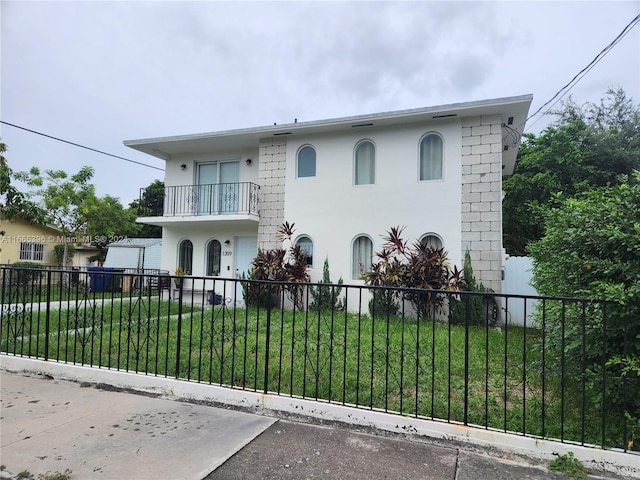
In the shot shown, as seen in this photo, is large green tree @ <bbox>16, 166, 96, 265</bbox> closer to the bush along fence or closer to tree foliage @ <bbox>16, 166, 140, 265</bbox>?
tree foliage @ <bbox>16, 166, 140, 265</bbox>

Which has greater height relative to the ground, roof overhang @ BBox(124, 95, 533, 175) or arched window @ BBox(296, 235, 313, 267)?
roof overhang @ BBox(124, 95, 533, 175)

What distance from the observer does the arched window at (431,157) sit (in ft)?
32.5

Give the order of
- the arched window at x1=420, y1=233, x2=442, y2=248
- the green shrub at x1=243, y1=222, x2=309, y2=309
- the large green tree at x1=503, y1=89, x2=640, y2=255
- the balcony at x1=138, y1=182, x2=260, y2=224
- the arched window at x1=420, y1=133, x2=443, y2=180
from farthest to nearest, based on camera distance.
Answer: the large green tree at x1=503, y1=89, x2=640, y2=255, the balcony at x1=138, y1=182, x2=260, y2=224, the green shrub at x1=243, y1=222, x2=309, y2=309, the arched window at x1=420, y1=133, x2=443, y2=180, the arched window at x1=420, y1=233, x2=442, y2=248

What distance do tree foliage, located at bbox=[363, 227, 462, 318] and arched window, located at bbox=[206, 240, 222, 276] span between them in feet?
18.6

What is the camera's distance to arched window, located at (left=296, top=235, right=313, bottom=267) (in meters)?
11.0

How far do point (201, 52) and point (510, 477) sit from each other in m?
12.0

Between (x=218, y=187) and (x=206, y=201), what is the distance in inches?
24.6

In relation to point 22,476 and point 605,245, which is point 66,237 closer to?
point 22,476

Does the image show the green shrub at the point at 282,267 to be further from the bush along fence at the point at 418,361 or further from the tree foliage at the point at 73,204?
the tree foliage at the point at 73,204

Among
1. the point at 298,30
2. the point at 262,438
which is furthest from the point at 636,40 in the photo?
the point at 262,438

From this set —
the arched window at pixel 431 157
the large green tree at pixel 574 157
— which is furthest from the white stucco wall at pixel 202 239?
the large green tree at pixel 574 157

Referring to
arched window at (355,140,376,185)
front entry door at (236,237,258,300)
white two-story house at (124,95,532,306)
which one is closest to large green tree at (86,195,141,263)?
white two-story house at (124,95,532,306)

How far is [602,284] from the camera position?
2879 mm

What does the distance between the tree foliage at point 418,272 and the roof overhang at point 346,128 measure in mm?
3229
